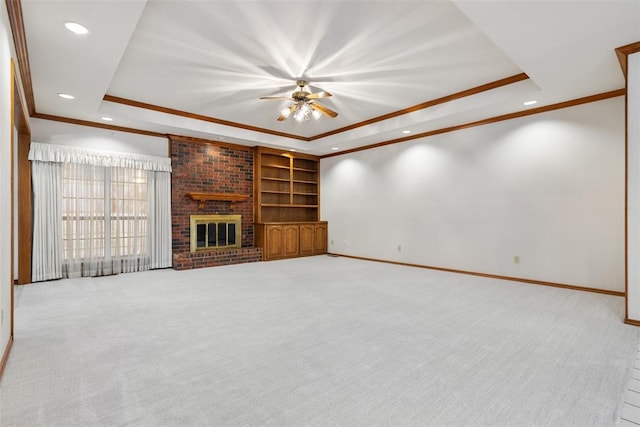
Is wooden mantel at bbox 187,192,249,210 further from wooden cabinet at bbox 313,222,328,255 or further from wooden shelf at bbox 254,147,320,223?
wooden cabinet at bbox 313,222,328,255

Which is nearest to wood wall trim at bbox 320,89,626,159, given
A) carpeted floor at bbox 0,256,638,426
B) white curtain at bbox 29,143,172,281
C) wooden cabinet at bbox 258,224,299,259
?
carpeted floor at bbox 0,256,638,426

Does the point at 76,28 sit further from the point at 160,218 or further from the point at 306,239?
the point at 306,239

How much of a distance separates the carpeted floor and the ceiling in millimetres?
2596

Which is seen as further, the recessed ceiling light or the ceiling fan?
the ceiling fan

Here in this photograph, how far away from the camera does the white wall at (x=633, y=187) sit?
9.86 feet

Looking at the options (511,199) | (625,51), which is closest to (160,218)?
(511,199)

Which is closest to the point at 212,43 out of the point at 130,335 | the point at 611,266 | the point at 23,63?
the point at 23,63

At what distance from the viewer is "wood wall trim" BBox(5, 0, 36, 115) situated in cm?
232

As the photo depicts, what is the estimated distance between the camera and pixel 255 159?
7441mm

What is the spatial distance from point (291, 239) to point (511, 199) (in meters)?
4.54

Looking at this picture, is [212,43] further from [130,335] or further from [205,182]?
[205,182]

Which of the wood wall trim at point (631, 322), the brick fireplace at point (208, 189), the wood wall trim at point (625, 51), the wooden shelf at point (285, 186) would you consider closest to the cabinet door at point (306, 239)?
the wooden shelf at point (285, 186)

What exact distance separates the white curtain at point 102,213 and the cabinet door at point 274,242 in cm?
199

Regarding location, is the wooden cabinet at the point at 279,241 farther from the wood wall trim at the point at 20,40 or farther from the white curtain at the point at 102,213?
the wood wall trim at the point at 20,40
